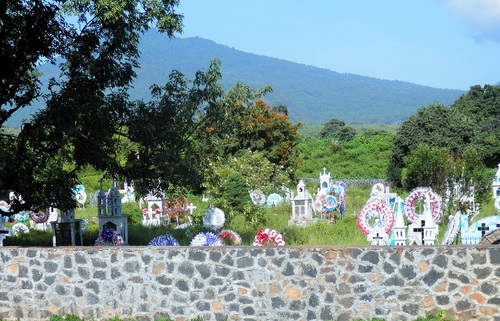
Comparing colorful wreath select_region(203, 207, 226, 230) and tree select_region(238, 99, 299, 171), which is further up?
tree select_region(238, 99, 299, 171)

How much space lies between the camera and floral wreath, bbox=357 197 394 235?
17119 mm

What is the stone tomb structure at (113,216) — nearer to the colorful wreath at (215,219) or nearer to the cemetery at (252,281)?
the colorful wreath at (215,219)

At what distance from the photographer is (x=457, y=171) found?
81.9 ft

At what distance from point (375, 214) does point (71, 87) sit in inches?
309

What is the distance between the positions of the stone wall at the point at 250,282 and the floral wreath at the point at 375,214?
7593 mm

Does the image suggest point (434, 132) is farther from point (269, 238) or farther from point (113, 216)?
point (269, 238)

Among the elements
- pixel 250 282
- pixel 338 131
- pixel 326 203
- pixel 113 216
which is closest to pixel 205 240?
pixel 113 216

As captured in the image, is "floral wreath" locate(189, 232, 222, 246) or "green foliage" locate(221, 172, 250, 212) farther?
"green foliage" locate(221, 172, 250, 212)

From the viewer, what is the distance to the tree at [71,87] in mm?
13227

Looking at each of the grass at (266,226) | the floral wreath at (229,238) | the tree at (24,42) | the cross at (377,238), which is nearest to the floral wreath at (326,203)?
the grass at (266,226)

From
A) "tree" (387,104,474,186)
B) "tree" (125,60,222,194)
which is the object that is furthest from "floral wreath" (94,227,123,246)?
"tree" (387,104,474,186)

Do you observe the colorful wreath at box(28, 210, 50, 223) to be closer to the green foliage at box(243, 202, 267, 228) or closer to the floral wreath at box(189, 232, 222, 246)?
the green foliage at box(243, 202, 267, 228)

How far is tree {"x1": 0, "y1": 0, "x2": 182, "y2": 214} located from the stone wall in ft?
10.4

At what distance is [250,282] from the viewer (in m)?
9.68
